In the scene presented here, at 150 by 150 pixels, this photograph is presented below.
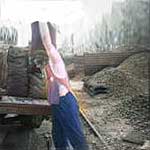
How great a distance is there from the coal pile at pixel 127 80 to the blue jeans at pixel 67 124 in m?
5.20

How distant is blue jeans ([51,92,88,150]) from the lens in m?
4.23

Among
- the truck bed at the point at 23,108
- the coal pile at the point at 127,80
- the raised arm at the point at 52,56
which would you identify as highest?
the raised arm at the point at 52,56

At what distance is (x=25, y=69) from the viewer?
195 inches

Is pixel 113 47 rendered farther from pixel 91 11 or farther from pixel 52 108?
pixel 52 108

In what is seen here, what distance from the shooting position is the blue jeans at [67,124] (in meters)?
4.23

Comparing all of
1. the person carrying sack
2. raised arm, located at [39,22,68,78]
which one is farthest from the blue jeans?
raised arm, located at [39,22,68,78]

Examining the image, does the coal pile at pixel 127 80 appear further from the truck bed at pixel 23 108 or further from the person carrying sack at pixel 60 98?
the person carrying sack at pixel 60 98

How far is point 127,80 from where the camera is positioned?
10.9 m

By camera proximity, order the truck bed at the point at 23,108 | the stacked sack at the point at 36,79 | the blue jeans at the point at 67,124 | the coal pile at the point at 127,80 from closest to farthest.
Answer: the blue jeans at the point at 67,124 → the truck bed at the point at 23,108 → the stacked sack at the point at 36,79 → the coal pile at the point at 127,80

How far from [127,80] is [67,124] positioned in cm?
686

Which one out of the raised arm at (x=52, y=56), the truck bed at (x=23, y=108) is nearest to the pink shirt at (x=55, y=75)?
the raised arm at (x=52, y=56)

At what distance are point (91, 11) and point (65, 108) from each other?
669 centimetres

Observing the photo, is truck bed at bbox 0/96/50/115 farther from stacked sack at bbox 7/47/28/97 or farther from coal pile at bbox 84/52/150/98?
coal pile at bbox 84/52/150/98

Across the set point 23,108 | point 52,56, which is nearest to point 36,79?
point 23,108
